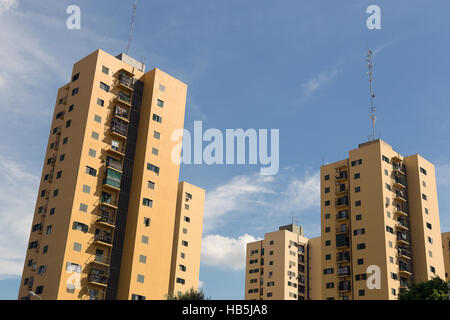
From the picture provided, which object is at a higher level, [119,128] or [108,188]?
[119,128]

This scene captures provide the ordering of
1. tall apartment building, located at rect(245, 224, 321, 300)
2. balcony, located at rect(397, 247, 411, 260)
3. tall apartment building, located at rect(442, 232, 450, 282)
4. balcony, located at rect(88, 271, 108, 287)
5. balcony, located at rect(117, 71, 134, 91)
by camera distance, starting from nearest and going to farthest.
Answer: balcony, located at rect(88, 271, 108, 287) → balcony, located at rect(117, 71, 134, 91) → balcony, located at rect(397, 247, 411, 260) → tall apartment building, located at rect(442, 232, 450, 282) → tall apartment building, located at rect(245, 224, 321, 300)

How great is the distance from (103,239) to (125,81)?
22.5 m

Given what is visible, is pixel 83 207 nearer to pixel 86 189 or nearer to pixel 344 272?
pixel 86 189

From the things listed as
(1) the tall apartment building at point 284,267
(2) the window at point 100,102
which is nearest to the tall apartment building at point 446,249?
(1) the tall apartment building at point 284,267

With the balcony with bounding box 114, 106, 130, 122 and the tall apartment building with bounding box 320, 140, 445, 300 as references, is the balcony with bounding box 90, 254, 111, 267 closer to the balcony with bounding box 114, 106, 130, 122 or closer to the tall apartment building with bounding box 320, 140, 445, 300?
the balcony with bounding box 114, 106, 130, 122

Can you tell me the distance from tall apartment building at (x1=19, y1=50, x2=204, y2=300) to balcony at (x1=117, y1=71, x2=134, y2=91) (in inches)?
5.7

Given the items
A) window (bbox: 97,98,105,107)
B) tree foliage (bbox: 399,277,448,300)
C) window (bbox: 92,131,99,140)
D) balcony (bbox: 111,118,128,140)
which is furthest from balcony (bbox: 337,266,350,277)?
window (bbox: 97,98,105,107)

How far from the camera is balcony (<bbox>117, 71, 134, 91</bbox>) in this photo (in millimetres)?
70188

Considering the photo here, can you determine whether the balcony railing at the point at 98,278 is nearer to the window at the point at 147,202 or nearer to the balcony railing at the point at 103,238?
the balcony railing at the point at 103,238

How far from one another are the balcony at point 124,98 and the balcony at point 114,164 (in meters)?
8.15

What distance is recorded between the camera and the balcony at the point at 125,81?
70188 mm

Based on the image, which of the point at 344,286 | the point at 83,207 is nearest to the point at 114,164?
the point at 83,207

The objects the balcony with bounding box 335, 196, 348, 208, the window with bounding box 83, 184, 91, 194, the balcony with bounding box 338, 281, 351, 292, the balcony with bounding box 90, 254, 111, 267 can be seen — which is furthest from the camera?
the balcony with bounding box 335, 196, 348, 208

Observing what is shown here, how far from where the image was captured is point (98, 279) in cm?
6044
